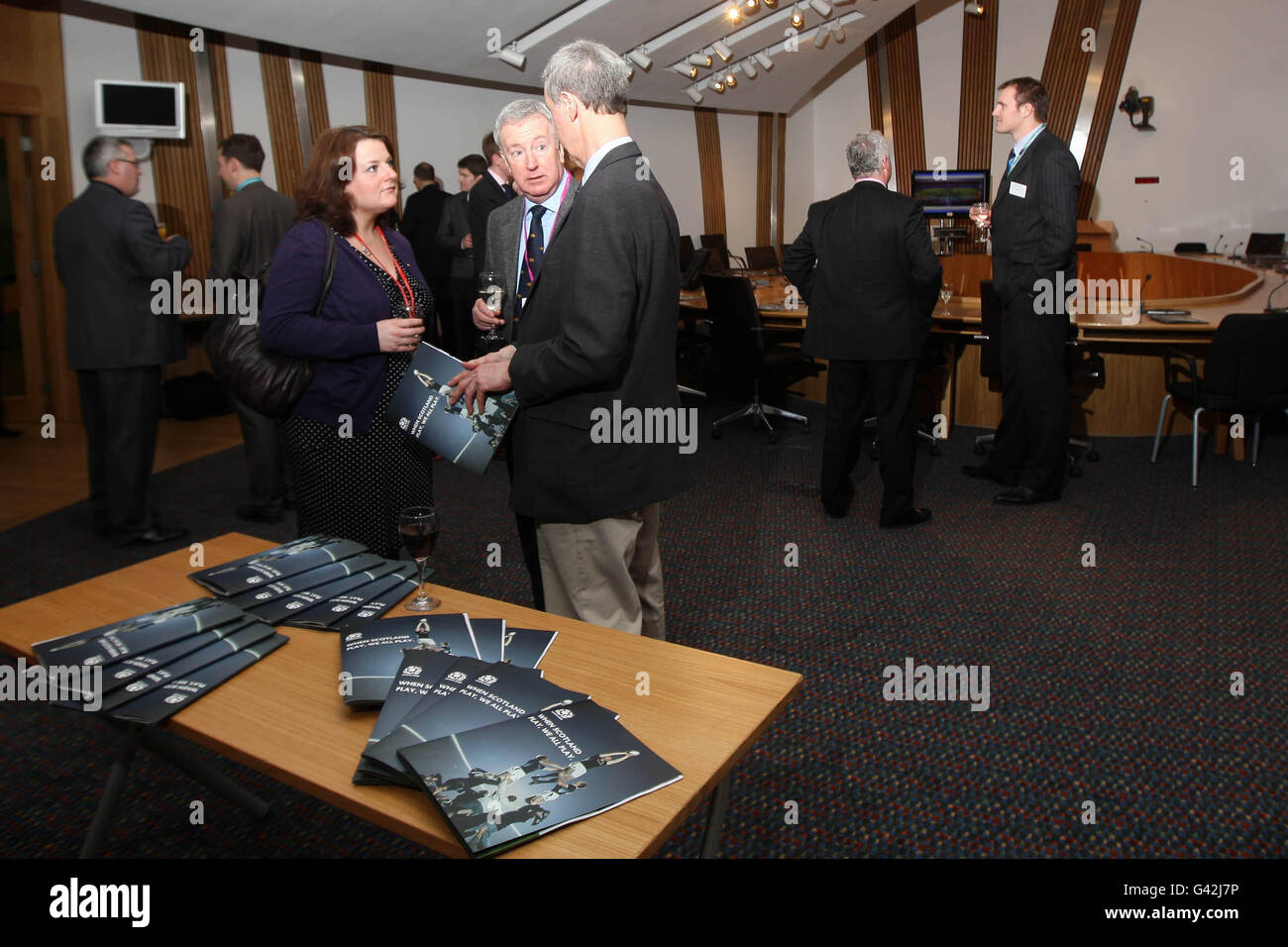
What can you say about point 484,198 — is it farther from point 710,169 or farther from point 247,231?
point 710,169

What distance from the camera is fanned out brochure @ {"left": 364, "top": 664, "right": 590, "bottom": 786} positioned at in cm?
129

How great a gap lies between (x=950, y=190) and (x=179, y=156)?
7.33m

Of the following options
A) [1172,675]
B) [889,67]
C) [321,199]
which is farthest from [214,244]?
[889,67]

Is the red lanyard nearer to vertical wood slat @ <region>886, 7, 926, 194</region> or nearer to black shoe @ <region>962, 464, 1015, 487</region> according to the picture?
black shoe @ <region>962, 464, 1015, 487</region>

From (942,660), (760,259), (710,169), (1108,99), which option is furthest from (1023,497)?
(710,169)

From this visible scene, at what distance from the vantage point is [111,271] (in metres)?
4.05

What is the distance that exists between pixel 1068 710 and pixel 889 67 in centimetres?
1187

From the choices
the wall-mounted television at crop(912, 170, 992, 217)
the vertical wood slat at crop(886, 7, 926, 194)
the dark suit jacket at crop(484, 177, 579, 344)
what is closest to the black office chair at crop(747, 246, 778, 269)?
the wall-mounted television at crop(912, 170, 992, 217)

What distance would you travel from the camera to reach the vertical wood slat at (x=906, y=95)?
12516mm

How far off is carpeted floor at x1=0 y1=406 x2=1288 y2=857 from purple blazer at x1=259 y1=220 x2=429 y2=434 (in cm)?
100

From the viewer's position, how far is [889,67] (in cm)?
1280

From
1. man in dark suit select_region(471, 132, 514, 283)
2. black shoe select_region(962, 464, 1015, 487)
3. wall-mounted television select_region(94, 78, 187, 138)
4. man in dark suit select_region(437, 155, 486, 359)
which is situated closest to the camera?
black shoe select_region(962, 464, 1015, 487)

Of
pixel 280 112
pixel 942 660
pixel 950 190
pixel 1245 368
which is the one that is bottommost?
pixel 942 660
